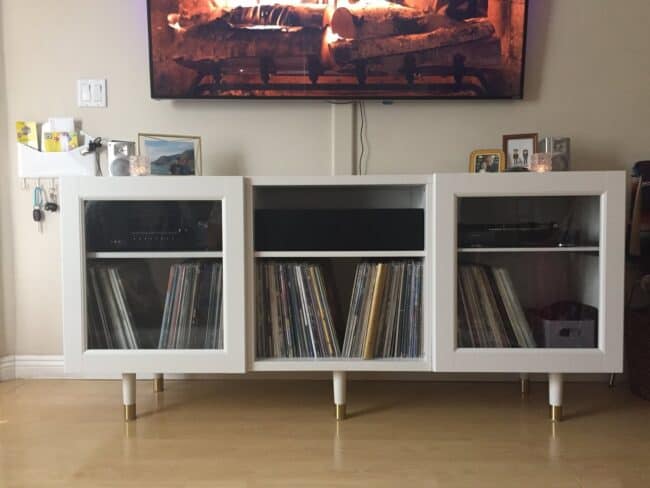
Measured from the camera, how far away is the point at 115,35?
184cm

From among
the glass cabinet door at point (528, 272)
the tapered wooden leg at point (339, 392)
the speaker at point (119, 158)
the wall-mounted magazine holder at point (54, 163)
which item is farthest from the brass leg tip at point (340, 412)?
the wall-mounted magazine holder at point (54, 163)

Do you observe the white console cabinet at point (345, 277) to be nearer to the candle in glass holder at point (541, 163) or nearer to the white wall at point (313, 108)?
the candle in glass holder at point (541, 163)

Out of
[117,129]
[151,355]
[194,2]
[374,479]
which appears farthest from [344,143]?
[374,479]

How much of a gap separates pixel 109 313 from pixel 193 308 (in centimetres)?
25

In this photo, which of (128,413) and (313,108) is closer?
(128,413)

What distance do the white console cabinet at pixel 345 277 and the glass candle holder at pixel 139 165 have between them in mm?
103

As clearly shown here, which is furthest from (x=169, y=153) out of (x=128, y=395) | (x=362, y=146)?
(x=128, y=395)

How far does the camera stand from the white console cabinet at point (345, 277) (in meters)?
1.46

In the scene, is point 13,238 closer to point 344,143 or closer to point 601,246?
point 344,143

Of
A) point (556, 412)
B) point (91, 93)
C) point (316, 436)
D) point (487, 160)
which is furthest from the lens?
point (91, 93)

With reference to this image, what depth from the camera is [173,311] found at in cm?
154

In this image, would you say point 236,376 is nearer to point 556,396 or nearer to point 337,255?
point 337,255

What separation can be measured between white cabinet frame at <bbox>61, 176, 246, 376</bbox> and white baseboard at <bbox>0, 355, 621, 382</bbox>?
427mm

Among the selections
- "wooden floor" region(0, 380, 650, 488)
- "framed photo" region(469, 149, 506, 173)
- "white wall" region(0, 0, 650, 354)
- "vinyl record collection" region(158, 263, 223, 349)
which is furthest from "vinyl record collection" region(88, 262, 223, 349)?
"framed photo" region(469, 149, 506, 173)
